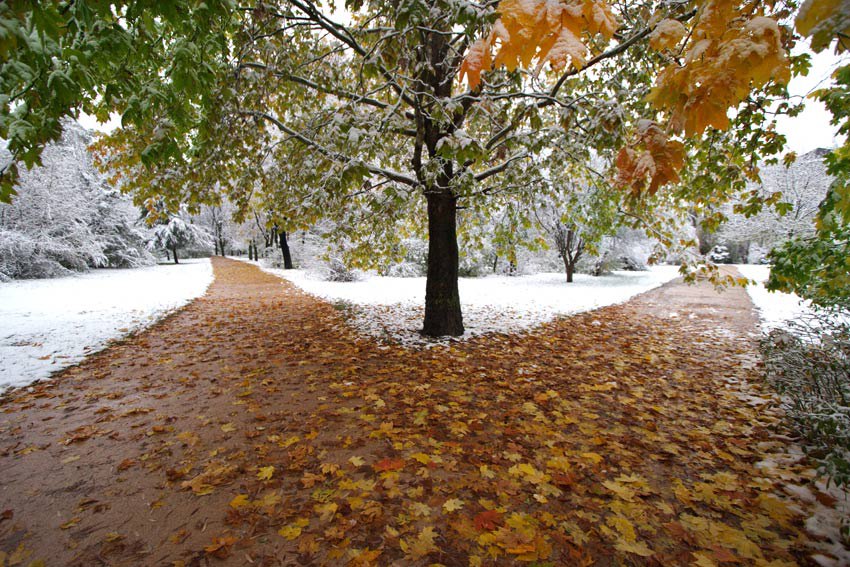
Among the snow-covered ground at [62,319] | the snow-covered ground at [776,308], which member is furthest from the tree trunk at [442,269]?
the snow-covered ground at [776,308]

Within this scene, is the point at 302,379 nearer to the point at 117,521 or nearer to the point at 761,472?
the point at 117,521

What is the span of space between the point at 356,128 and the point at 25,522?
418 cm

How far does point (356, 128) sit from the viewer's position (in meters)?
3.94

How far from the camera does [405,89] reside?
429 centimetres

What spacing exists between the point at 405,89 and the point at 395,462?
4146 mm

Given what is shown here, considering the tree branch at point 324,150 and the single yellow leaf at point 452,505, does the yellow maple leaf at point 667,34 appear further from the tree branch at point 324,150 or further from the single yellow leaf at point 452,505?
the single yellow leaf at point 452,505

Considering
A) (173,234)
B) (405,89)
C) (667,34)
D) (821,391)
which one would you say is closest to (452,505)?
(667,34)

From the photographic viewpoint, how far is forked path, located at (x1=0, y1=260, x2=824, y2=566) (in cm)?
214

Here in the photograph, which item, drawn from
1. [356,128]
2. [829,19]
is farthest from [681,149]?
[356,128]

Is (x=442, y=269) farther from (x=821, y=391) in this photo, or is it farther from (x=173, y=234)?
(x=173, y=234)

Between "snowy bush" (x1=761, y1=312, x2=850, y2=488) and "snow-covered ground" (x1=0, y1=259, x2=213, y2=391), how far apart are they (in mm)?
8458

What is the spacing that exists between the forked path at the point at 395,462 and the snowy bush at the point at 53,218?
1610 cm

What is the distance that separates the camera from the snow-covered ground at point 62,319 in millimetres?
5234

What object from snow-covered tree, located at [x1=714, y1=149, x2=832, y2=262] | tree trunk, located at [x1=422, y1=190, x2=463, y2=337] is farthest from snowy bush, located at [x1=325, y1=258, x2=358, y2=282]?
snow-covered tree, located at [x1=714, y1=149, x2=832, y2=262]
